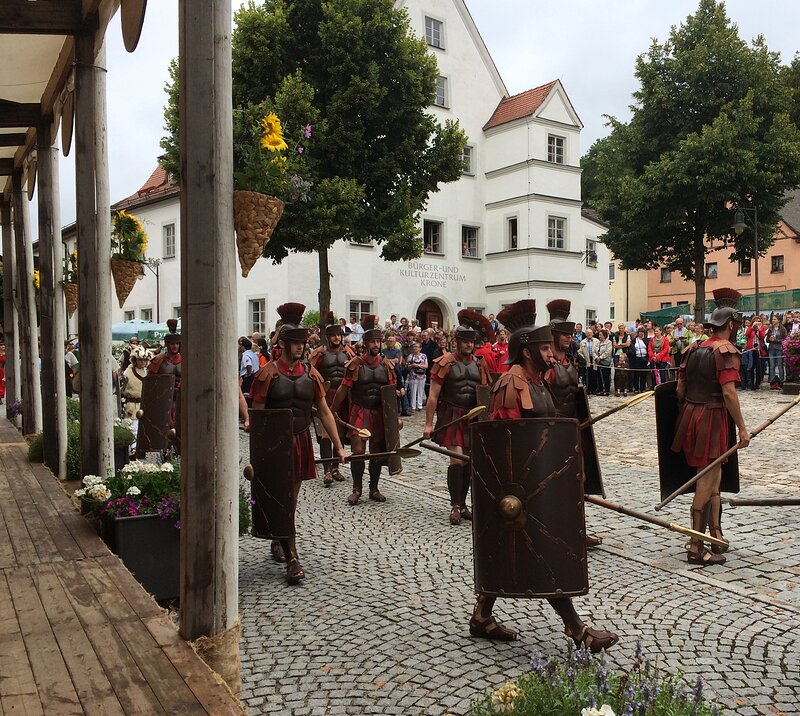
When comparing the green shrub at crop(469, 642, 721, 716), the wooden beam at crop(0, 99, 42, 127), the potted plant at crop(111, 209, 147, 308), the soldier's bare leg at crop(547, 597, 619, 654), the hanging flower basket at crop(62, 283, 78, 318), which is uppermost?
the wooden beam at crop(0, 99, 42, 127)

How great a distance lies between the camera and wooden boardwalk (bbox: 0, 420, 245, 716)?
10.6ft

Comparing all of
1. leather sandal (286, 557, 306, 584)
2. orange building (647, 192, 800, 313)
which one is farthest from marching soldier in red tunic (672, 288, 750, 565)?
orange building (647, 192, 800, 313)

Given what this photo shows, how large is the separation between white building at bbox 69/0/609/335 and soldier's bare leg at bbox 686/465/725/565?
22.6 meters

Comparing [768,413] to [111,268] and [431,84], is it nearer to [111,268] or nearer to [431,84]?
[431,84]

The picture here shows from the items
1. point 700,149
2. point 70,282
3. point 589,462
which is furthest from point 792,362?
point 70,282

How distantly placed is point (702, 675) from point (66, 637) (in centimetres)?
323

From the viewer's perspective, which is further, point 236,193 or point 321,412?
point 321,412

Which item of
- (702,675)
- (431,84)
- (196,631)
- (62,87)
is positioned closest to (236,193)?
(196,631)

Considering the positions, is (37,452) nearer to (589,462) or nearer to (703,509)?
(589,462)

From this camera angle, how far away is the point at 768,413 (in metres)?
16.1

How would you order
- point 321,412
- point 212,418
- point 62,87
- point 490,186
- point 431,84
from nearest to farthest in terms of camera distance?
point 212,418, point 321,412, point 62,87, point 431,84, point 490,186

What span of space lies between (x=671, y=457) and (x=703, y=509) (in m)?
0.55

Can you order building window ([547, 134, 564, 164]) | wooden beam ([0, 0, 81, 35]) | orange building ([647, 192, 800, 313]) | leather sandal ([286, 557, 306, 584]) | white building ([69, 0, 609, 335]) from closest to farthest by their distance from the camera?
1. leather sandal ([286, 557, 306, 584])
2. wooden beam ([0, 0, 81, 35])
3. white building ([69, 0, 609, 335])
4. building window ([547, 134, 564, 164])
5. orange building ([647, 192, 800, 313])

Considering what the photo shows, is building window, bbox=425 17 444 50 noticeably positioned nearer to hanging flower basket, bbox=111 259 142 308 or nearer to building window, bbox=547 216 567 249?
building window, bbox=547 216 567 249
